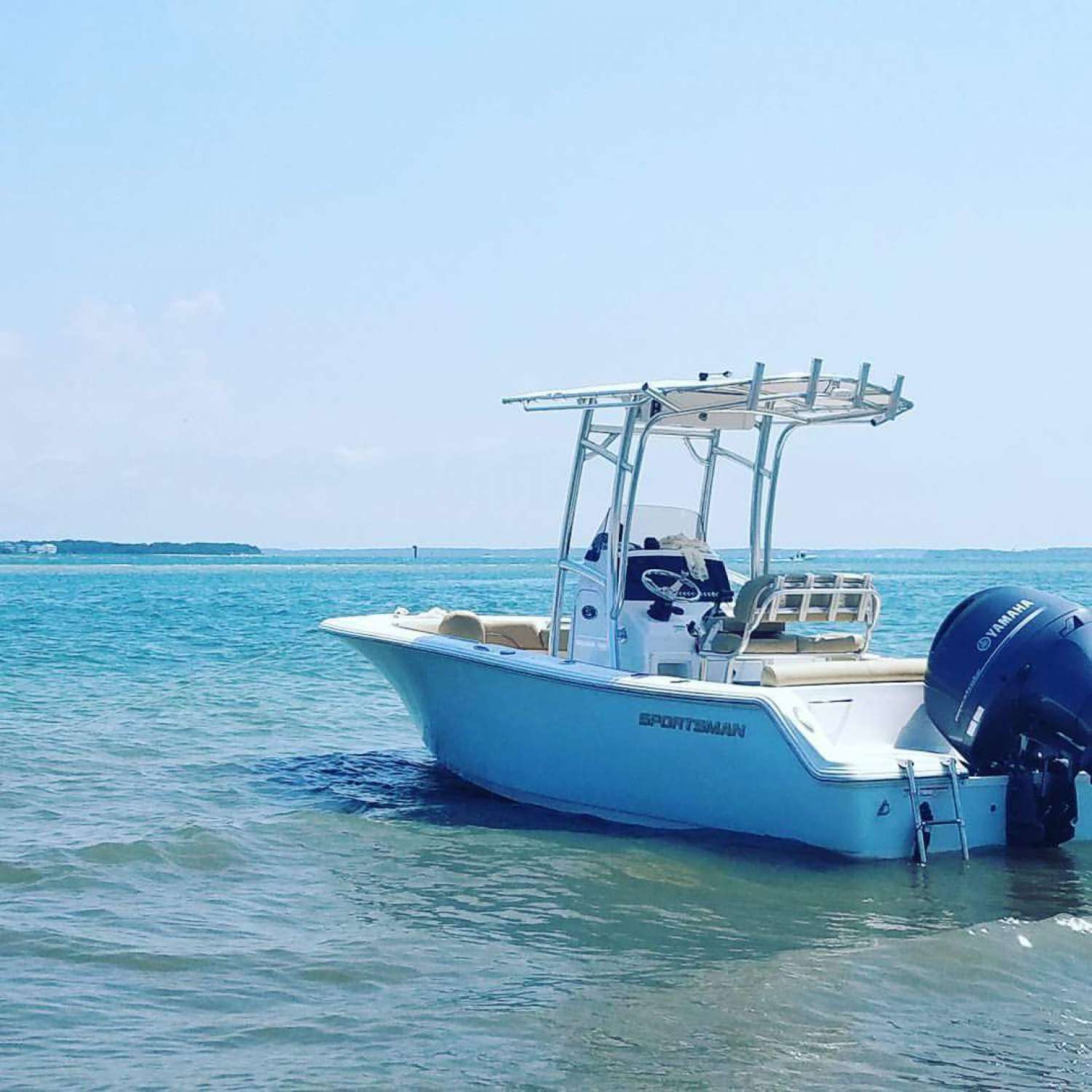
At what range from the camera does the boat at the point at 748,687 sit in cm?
773

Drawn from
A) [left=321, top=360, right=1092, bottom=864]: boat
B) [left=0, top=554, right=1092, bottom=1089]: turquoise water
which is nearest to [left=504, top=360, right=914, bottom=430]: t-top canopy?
[left=321, top=360, right=1092, bottom=864]: boat

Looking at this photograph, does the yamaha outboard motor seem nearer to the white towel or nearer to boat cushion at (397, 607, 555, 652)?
the white towel

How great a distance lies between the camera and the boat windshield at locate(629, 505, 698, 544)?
9906mm

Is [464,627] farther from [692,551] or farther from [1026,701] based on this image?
[1026,701]

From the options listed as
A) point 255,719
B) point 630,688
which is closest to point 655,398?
point 630,688

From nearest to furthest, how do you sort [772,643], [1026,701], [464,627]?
[1026,701] < [772,643] < [464,627]

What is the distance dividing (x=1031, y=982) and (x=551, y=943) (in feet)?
6.77

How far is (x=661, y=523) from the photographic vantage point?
10062mm

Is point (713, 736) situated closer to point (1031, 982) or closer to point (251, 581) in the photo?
point (1031, 982)

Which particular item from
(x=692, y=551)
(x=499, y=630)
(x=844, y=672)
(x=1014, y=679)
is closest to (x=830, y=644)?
(x=844, y=672)

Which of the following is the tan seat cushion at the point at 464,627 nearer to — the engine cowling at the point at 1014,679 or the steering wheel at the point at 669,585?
the steering wheel at the point at 669,585

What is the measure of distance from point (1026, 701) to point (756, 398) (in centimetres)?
215

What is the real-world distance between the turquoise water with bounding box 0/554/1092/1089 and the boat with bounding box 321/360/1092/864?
267 millimetres

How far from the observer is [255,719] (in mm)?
14992
